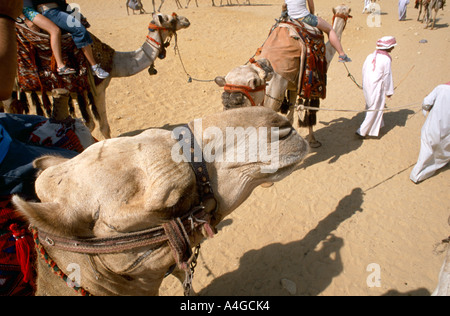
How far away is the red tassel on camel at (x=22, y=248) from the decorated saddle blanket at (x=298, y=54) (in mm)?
4455

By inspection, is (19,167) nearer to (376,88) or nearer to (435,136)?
(435,136)

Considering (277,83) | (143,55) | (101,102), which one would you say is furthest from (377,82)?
(101,102)

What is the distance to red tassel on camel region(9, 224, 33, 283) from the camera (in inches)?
53.3

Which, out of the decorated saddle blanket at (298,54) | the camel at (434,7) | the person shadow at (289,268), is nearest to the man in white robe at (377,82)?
the decorated saddle blanket at (298,54)

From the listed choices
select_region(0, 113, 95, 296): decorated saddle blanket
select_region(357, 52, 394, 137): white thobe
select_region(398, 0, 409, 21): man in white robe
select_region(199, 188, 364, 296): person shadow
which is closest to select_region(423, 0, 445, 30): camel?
select_region(398, 0, 409, 21): man in white robe

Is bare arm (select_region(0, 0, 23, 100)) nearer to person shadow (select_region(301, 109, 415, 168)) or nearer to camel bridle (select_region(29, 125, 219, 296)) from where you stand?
camel bridle (select_region(29, 125, 219, 296))

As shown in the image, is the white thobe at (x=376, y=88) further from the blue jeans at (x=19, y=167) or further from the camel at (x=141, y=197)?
the blue jeans at (x=19, y=167)

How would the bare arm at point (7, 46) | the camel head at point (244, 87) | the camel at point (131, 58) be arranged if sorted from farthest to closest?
the camel at point (131, 58)
the camel head at point (244, 87)
the bare arm at point (7, 46)

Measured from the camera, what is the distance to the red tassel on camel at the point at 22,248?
135 cm

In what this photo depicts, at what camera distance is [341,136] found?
21.5ft

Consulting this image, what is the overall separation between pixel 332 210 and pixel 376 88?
10.7ft

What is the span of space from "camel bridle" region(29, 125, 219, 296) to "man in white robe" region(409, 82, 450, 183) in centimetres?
482

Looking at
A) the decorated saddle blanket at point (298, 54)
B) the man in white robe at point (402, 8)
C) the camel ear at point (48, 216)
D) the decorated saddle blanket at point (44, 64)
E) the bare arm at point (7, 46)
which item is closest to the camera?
the camel ear at point (48, 216)
